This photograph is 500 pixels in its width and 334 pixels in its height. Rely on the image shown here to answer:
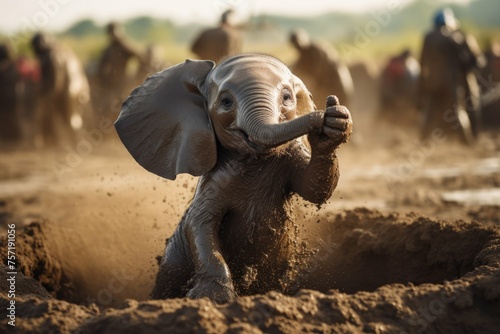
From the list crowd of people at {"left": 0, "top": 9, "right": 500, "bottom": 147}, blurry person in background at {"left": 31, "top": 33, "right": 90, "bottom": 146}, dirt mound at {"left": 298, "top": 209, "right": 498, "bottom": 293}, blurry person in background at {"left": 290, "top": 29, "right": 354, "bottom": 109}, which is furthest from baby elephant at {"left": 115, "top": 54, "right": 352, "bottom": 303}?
blurry person in background at {"left": 31, "top": 33, "right": 90, "bottom": 146}

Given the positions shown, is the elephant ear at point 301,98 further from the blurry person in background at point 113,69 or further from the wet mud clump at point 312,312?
the blurry person in background at point 113,69

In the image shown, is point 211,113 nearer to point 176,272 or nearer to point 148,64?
point 176,272

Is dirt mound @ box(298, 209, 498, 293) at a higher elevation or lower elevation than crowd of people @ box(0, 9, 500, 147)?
lower

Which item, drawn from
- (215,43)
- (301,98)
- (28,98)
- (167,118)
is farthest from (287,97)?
(28,98)

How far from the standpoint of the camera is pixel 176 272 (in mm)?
5727

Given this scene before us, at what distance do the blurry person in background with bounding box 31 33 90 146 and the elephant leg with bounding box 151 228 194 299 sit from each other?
43.0 feet

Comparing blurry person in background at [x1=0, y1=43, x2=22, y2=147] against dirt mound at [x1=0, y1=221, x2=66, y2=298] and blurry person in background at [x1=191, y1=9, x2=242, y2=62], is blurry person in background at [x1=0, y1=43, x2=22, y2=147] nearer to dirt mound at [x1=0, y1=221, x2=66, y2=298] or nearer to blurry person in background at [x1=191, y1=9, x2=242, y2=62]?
blurry person in background at [x1=191, y1=9, x2=242, y2=62]

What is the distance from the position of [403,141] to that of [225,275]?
15455 mm

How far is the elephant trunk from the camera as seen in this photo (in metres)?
4.39

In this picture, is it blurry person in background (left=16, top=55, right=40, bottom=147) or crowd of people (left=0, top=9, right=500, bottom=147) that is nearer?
crowd of people (left=0, top=9, right=500, bottom=147)

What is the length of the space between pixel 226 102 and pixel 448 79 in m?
12.0

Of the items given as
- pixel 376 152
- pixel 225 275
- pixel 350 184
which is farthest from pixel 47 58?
pixel 225 275

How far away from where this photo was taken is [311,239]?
6688 millimetres

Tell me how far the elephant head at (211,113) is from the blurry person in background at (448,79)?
11.4 m
